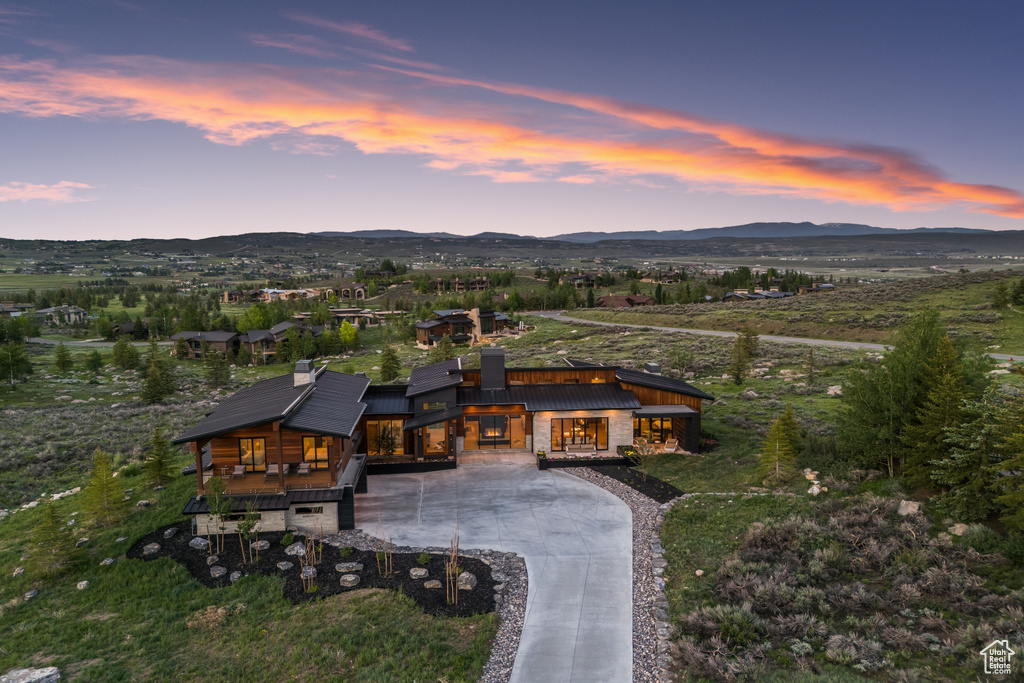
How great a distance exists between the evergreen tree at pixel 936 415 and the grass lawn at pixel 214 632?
583 inches

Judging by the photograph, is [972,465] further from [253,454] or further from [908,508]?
[253,454]

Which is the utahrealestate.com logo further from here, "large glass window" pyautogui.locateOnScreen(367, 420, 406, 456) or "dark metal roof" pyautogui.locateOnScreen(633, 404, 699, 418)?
"large glass window" pyautogui.locateOnScreen(367, 420, 406, 456)

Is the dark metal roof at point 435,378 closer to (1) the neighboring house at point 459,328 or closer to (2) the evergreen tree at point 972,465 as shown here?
(2) the evergreen tree at point 972,465

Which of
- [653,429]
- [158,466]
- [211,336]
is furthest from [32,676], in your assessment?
[211,336]

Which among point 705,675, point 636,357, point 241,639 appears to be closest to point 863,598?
point 705,675

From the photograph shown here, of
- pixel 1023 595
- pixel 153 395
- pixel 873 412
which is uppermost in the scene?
pixel 873 412

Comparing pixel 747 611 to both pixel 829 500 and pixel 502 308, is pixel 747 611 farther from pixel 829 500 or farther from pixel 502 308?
pixel 502 308

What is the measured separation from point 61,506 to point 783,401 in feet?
124

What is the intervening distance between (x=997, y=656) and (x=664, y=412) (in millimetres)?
16543

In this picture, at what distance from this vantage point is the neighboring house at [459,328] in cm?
7950

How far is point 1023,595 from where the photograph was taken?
12336 mm

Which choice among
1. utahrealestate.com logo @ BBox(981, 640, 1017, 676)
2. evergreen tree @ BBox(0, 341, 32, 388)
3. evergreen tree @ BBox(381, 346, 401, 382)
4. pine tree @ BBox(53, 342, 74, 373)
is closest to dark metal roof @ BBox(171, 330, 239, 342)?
pine tree @ BBox(53, 342, 74, 373)

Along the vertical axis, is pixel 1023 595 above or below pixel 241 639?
above

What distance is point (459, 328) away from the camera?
81.7 m
